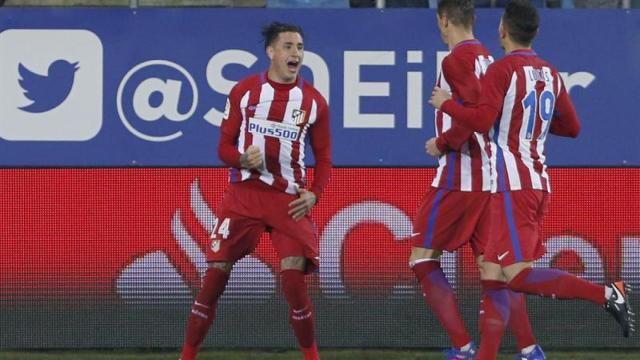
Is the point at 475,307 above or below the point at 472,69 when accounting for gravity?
below

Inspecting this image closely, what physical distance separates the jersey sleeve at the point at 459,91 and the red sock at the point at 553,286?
77cm

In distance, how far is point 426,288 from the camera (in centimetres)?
789

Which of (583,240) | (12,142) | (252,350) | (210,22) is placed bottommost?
(252,350)

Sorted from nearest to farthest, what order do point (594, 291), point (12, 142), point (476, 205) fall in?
point (594, 291) < point (476, 205) < point (12, 142)

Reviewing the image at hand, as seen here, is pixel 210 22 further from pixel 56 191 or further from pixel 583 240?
pixel 583 240

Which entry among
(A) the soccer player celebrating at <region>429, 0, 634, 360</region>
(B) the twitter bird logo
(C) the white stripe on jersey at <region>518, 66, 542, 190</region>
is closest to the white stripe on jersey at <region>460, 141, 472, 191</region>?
(A) the soccer player celebrating at <region>429, 0, 634, 360</region>

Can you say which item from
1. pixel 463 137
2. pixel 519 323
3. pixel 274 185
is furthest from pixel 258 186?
pixel 519 323

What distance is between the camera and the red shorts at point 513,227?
7.37 m

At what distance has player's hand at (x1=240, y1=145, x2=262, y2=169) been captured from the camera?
782 centimetres

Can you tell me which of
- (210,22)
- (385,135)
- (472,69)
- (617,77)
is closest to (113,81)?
(210,22)

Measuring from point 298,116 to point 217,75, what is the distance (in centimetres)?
125

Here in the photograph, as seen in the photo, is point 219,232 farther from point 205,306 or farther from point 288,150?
point 288,150

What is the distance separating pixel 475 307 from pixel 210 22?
7.59 ft

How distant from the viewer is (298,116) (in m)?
8.06
